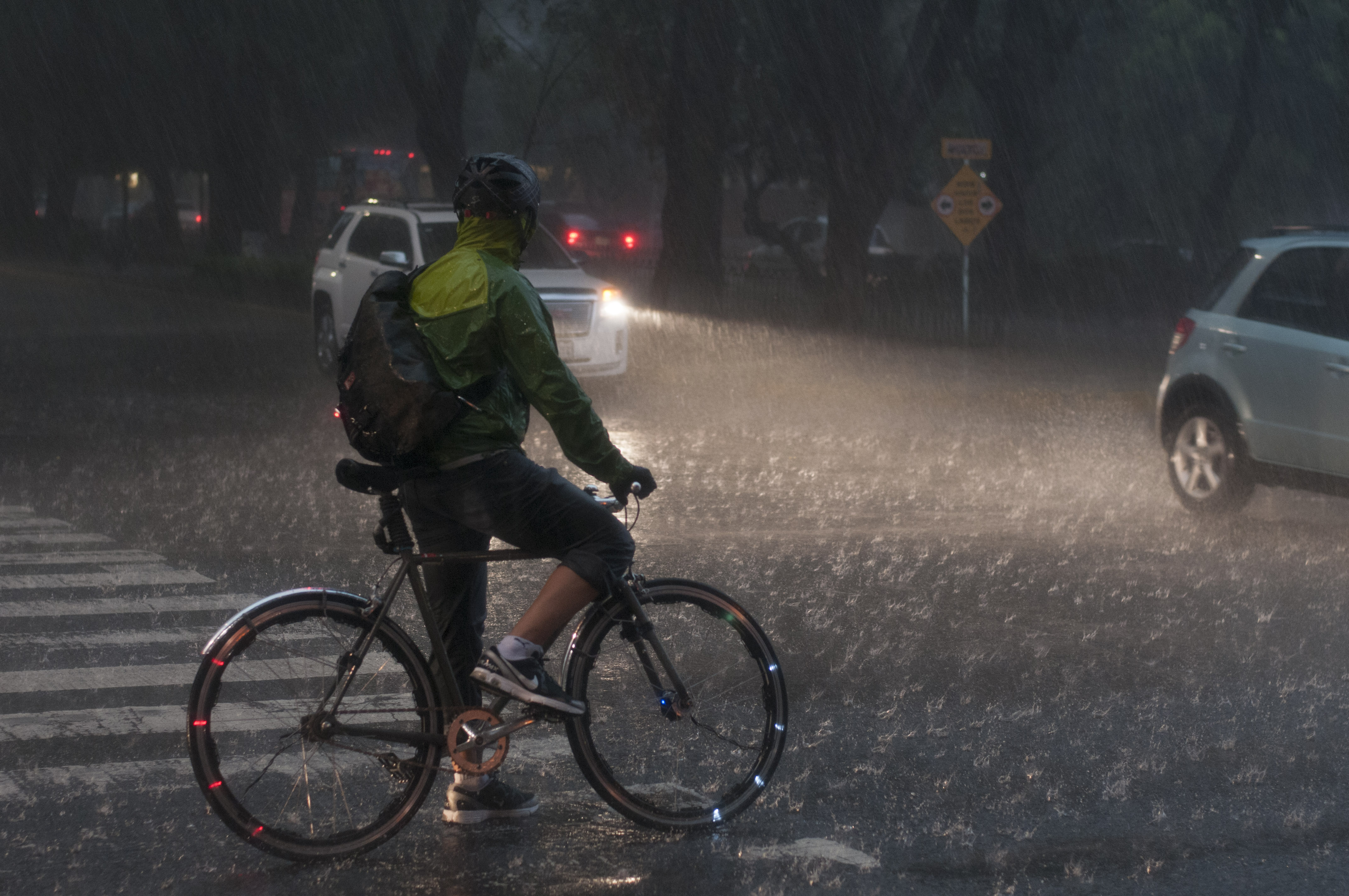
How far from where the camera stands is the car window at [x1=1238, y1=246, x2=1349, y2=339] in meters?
9.40

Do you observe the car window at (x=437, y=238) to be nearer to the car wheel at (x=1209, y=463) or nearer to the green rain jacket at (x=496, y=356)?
the car wheel at (x=1209, y=463)

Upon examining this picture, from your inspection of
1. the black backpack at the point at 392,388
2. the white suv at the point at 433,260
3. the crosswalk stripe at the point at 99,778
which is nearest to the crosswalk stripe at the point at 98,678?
the crosswalk stripe at the point at 99,778

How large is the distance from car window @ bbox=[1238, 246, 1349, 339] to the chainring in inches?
257

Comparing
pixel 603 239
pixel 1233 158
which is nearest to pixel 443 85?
pixel 1233 158

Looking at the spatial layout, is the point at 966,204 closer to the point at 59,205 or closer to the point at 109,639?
the point at 109,639

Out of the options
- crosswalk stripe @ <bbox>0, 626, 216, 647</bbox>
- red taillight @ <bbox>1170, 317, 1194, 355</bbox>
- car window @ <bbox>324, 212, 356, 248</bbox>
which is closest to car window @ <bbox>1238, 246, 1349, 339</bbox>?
red taillight @ <bbox>1170, 317, 1194, 355</bbox>

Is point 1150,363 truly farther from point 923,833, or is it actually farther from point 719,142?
point 923,833

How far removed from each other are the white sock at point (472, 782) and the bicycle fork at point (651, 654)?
0.53 metres

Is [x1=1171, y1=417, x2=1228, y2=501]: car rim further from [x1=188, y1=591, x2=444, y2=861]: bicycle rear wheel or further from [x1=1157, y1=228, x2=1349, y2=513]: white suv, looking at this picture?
[x1=188, y1=591, x2=444, y2=861]: bicycle rear wheel

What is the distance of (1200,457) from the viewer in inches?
401

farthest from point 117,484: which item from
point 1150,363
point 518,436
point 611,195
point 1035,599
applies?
point 611,195

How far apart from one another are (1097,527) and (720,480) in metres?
2.75

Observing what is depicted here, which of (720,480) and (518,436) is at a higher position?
(518,436)

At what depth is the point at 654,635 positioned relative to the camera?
14.8 ft
